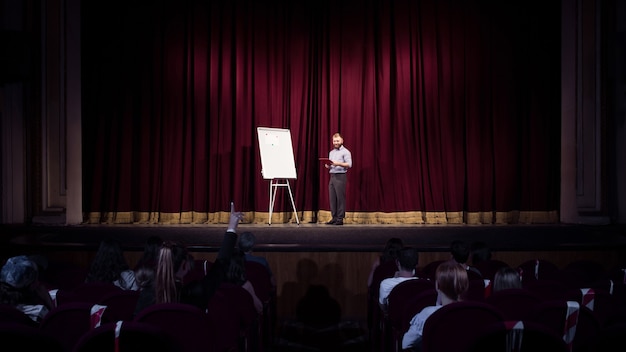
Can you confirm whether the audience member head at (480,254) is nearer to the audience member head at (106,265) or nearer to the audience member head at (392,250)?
the audience member head at (392,250)

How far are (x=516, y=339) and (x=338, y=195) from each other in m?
7.11

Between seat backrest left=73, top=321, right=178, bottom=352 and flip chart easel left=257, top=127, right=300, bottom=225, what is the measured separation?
6.74 meters

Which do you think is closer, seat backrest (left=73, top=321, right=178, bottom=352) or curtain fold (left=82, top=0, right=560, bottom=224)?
seat backrest (left=73, top=321, right=178, bottom=352)

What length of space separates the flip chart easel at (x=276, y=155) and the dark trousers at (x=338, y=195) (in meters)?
0.59

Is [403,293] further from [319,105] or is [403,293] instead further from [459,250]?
[319,105]

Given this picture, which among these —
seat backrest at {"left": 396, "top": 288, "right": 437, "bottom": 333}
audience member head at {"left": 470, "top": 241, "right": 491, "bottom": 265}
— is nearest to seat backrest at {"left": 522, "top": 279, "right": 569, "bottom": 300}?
seat backrest at {"left": 396, "top": 288, "right": 437, "bottom": 333}

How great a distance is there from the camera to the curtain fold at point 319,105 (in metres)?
10.0

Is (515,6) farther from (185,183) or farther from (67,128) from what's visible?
(67,128)

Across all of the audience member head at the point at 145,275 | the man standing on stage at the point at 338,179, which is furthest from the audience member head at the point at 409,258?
the man standing on stage at the point at 338,179

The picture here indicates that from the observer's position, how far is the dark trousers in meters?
9.21

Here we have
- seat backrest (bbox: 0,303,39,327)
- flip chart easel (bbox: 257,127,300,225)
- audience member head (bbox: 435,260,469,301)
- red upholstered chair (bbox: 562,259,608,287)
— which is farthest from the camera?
flip chart easel (bbox: 257,127,300,225)

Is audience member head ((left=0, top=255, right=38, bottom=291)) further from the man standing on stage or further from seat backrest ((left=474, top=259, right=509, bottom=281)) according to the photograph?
the man standing on stage

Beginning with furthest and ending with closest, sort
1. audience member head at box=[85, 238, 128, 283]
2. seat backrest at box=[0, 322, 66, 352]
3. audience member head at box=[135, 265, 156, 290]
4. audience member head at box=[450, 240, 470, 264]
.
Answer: audience member head at box=[450, 240, 470, 264] → audience member head at box=[85, 238, 128, 283] → audience member head at box=[135, 265, 156, 290] → seat backrest at box=[0, 322, 66, 352]

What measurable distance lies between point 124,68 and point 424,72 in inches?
199
